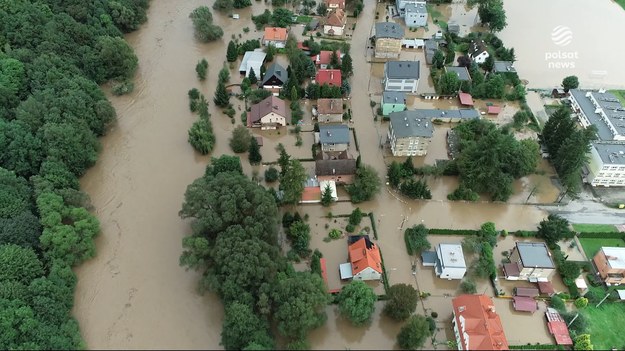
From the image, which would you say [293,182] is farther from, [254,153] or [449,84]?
[449,84]

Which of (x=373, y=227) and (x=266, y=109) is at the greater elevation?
(x=266, y=109)

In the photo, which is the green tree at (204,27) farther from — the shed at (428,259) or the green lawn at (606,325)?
the green lawn at (606,325)

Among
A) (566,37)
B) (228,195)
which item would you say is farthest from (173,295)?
(566,37)

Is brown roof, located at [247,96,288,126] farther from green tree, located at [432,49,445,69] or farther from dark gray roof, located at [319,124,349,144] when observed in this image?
green tree, located at [432,49,445,69]

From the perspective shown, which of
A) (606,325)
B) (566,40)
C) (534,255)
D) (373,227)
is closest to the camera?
(606,325)

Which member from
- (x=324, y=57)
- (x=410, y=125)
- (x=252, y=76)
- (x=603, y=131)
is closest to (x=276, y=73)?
(x=252, y=76)

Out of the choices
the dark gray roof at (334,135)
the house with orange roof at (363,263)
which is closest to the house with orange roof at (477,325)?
the house with orange roof at (363,263)

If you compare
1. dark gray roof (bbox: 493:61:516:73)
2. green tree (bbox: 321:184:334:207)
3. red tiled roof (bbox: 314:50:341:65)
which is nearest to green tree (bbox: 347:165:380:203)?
green tree (bbox: 321:184:334:207)

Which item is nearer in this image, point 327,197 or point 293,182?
point 293,182
